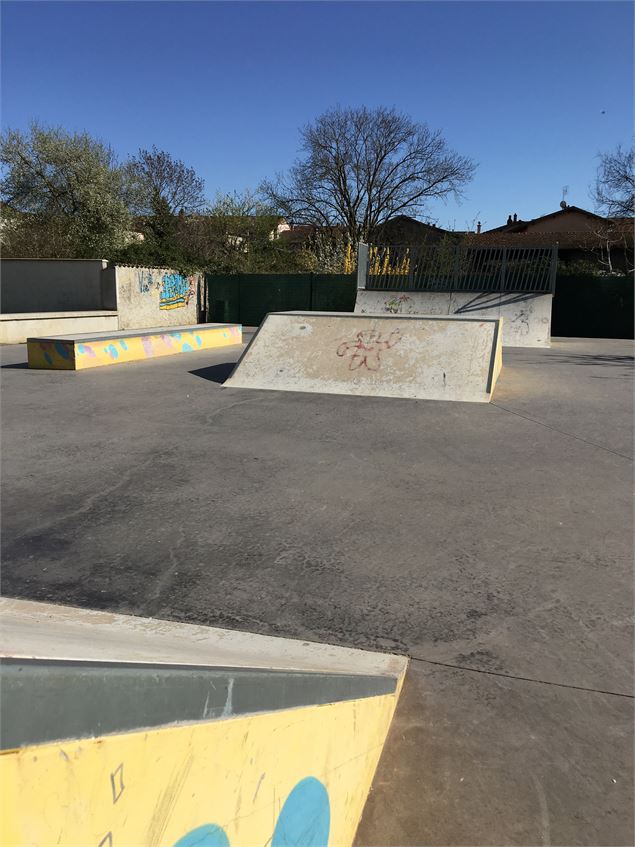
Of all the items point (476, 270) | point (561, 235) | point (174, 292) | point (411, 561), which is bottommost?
point (411, 561)

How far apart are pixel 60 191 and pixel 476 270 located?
19052 mm

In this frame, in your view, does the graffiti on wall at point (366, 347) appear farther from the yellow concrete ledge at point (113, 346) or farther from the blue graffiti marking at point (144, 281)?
the blue graffiti marking at point (144, 281)

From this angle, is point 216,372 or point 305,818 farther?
point 216,372

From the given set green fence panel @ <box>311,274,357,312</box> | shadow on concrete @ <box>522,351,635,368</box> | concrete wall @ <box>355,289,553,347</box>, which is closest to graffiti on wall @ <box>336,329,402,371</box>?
shadow on concrete @ <box>522,351,635,368</box>

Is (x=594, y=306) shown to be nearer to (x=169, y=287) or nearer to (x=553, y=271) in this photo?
(x=553, y=271)

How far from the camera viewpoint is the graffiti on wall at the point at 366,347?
9.77 m

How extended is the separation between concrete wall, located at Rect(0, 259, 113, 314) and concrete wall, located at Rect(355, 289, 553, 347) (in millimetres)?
9058

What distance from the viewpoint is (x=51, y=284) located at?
19797 mm

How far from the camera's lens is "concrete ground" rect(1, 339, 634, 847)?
197 cm

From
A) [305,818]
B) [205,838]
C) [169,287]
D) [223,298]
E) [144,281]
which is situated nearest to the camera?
[205,838]

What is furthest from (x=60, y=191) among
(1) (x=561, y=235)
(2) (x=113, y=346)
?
(1) (x=561, y=235)

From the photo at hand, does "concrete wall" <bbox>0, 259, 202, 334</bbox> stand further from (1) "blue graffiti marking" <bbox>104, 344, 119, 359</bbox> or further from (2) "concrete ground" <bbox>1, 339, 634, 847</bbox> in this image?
(2) "concrete ground" <bbox>1, 339, 634, 847</bbox>

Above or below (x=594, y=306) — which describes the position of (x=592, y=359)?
below

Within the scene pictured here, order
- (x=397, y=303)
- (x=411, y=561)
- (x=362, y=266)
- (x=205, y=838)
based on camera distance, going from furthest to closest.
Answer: (x=362, y=266)
(x=397, y=303)
(x=411, y=561)
(x=205, y=838)
